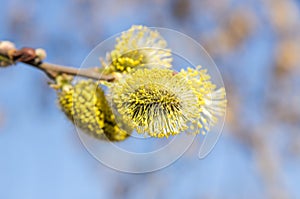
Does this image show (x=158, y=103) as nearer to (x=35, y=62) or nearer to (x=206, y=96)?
(x=206, y=96)

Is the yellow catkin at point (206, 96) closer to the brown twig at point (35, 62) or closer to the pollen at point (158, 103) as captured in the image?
the pollen at point (158, 103)

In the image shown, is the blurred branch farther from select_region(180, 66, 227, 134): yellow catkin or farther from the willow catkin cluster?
select_region(180, 66, 227, 134): yellow catkin

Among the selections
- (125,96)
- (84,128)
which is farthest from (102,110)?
(125,96)

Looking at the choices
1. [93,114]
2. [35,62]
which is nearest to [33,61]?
[35,62]

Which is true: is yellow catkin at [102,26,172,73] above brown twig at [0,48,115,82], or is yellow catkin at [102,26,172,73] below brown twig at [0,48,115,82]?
above

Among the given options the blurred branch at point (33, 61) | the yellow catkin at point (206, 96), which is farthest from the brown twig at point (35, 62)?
the yellow catkin at point (206, 96)

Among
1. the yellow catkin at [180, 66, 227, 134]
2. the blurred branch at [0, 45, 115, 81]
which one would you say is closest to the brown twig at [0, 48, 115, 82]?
the blurred branch at [0, 45, 115, 81]

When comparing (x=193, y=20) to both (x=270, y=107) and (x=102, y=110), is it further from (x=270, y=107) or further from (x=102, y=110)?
(x=102, y=110)

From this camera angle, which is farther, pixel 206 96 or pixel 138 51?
pixel 138 51
